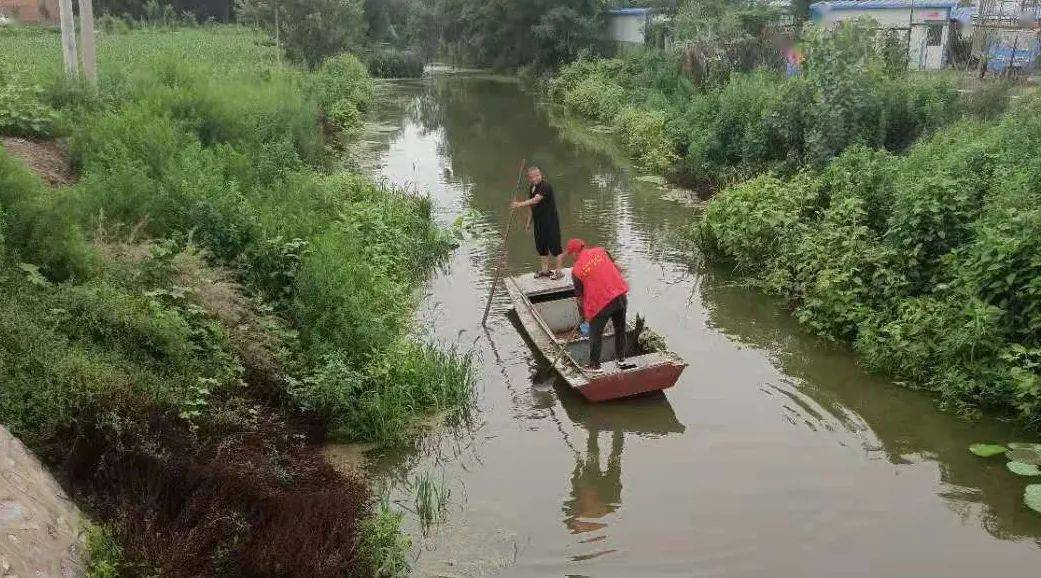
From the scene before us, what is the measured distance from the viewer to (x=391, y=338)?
9.08 meters

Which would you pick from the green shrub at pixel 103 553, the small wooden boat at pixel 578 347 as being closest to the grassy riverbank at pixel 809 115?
the small wooden boat at pixel 578 347

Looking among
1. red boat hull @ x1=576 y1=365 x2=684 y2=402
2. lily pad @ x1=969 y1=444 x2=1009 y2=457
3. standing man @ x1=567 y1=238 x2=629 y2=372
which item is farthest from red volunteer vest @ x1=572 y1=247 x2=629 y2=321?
lily pad @ x1=969 y1=444 x2=1009 y2=457

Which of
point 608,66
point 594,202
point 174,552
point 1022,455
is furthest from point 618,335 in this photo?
point 608,66

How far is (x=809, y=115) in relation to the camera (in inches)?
608

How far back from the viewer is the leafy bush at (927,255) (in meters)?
8.49

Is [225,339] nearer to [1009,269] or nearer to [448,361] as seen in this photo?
[448,361]

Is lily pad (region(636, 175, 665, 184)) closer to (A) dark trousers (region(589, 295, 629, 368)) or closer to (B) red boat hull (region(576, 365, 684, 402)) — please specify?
(A) dark trousers (region(589, 295, 629, 368))

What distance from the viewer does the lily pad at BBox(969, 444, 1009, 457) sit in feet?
25.4

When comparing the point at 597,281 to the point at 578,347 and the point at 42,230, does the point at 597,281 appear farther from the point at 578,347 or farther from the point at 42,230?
the point at 42,230

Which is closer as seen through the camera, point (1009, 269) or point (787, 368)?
point (1009, 269)

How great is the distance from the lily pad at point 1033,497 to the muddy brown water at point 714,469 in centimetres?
11

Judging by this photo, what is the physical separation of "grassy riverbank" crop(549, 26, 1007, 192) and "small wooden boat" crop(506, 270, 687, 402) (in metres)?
6.31

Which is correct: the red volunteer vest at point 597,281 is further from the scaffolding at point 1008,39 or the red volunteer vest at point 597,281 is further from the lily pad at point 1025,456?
the scaffolding at point 1008,39

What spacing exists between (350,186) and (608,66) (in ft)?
73.2
